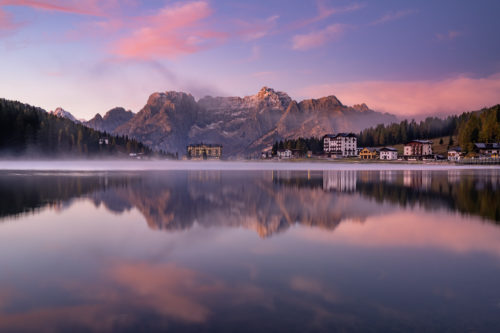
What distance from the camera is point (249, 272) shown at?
1263 centimetres

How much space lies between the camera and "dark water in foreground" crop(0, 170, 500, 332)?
352 inches

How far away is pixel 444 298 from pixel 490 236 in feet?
34.9

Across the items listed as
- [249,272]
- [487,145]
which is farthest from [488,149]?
[249,272]

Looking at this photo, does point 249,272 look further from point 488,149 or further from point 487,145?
point 487,145

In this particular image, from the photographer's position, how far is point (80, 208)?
28.6 meters

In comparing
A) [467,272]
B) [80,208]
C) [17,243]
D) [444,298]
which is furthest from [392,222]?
[80,208]

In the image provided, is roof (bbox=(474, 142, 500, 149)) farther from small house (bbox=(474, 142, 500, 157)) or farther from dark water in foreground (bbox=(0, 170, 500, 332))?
dark water in foreground (bbox=(0, 170, 500, 332))

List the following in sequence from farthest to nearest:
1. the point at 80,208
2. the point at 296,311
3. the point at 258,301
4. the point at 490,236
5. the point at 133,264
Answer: the point at 80,208, the point at 490,236, the point at 133,264, the point at 258,301, the point at 296,311

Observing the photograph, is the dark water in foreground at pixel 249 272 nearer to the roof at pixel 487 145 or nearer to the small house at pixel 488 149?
the small house at pixel 488 149

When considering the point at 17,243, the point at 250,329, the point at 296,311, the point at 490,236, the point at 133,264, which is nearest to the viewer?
the point at 250,329

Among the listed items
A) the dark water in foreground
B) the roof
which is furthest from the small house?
the dark water in foreground

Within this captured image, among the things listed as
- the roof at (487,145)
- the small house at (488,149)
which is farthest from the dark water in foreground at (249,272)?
the roof at (487,145)

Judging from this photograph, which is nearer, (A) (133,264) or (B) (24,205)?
(A) (133,264)

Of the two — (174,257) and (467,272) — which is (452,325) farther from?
(174,257)
